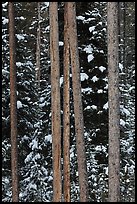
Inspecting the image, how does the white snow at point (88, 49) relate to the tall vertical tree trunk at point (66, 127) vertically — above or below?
above

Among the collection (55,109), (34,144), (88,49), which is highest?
(88,49)

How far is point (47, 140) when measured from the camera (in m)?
20.7

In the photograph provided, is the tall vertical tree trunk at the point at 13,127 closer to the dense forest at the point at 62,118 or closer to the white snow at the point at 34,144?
the dense forest at the point at 62,118

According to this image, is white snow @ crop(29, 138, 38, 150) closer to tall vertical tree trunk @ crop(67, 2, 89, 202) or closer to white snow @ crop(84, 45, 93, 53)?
white snow @ crop(84, 45, 93, 53)

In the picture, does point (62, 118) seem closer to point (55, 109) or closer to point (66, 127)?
point (66, 127)

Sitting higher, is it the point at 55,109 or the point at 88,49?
the point at 88,49

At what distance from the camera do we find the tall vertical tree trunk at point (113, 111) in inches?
469

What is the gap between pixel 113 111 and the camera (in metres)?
11.9

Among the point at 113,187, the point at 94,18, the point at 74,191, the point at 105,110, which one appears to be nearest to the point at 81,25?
the point at 94,18

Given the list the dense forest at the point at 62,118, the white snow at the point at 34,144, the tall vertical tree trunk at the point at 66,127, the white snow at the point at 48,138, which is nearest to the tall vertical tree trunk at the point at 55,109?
the tall vertical tree trunk at the point at 66,127

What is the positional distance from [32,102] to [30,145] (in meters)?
1.87

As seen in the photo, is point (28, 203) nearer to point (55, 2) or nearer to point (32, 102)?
point (32, 102)

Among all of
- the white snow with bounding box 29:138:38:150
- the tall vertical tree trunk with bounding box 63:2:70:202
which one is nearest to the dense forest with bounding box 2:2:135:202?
the white snow with bounding box 29:138:38:150

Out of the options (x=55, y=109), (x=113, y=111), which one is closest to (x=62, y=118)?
(x=55, y=109)
